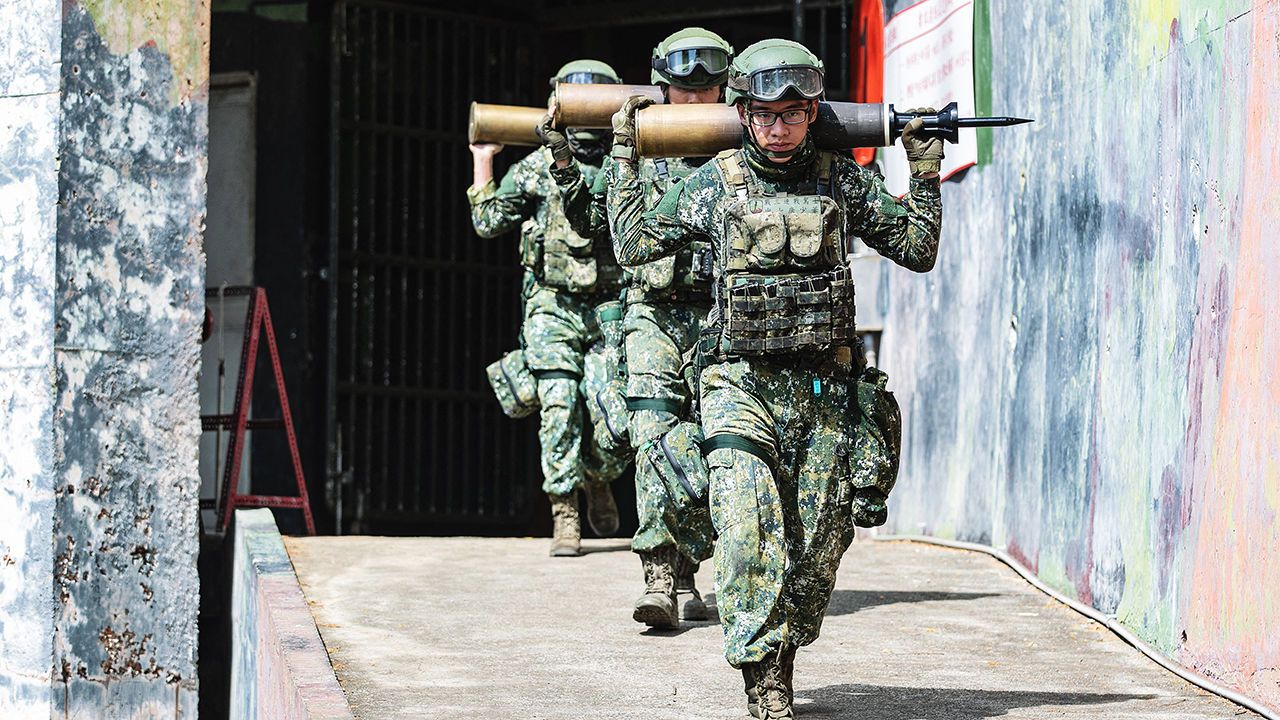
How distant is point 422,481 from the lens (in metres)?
13.4

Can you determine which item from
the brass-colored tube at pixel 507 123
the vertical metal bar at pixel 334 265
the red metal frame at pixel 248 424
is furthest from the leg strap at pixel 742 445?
the vertical metal bar at pixel 334 265

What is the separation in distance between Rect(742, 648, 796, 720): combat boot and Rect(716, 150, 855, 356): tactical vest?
853 millimetres

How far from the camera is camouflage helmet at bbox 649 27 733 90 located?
7.25 m

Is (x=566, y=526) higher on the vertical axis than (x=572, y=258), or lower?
lower

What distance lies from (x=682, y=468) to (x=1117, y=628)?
187cm

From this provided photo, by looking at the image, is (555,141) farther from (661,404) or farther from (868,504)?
(868,504)

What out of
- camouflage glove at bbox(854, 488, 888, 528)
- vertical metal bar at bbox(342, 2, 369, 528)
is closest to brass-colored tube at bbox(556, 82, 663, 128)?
camouflage glove at bbox(854, 488, 888, 528)

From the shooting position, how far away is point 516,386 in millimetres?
9680

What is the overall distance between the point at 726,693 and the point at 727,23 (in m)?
8.97

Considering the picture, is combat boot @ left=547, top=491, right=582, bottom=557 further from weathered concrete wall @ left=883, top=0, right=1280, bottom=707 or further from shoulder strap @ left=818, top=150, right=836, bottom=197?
shoulder strap @ left=818, top=150, right=836, bottom=197

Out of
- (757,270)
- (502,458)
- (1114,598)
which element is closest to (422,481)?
(502,458)

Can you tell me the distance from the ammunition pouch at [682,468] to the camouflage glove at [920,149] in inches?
40.8

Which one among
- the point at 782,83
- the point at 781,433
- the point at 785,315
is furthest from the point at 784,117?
the point at 781,433

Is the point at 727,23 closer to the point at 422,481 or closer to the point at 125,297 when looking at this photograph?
the point at 422,481
